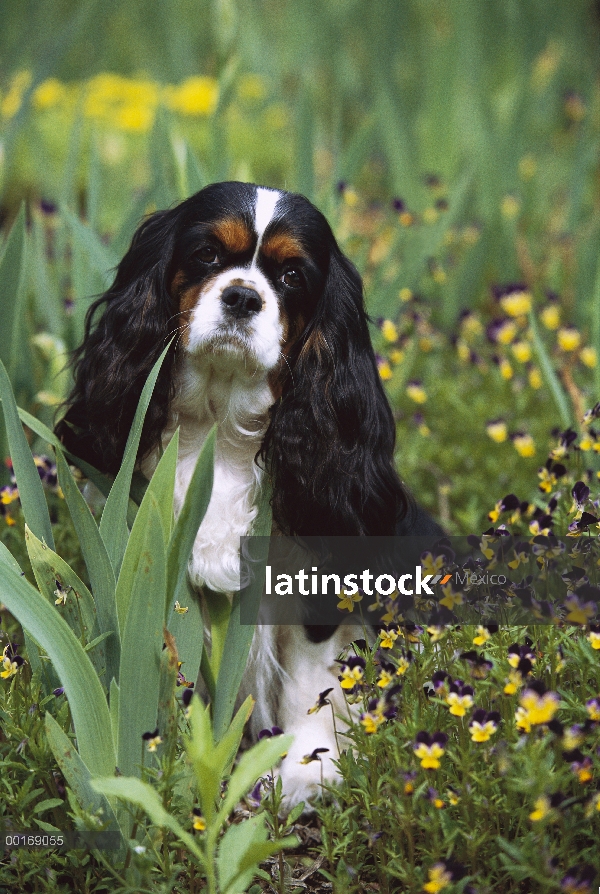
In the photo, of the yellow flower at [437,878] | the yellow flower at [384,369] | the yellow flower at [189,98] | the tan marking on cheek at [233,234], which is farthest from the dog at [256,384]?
the yellow flower at [189,98]

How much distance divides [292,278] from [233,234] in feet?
0.53

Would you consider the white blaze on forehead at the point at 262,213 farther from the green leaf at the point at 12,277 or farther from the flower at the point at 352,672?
the flower at the point at 352,672

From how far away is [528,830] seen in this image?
1628mm

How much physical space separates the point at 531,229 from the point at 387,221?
0.68 meters

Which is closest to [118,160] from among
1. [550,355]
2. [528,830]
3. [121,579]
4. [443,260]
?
[443,260]

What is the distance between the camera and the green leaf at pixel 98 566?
5.81 feet

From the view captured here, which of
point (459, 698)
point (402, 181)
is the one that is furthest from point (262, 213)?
point (402, 181)

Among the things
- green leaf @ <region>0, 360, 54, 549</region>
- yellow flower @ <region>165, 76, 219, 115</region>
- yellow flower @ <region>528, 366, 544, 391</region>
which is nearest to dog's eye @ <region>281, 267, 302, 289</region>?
green leaf @ <region>0, 360, 54, 549</region>

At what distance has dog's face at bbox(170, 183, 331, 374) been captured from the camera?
6.37 ft

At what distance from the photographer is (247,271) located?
6.61 ft

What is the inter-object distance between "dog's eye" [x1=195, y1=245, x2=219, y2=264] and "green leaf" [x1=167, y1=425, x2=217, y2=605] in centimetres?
48

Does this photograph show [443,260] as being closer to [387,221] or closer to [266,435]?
[387,221]

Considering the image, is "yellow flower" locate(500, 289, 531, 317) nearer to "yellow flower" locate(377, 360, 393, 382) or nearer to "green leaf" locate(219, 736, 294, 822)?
"yellow flower" locate(377, 360, 393, 382)

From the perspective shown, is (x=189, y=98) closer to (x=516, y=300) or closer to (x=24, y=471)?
(x=516, y=300)
